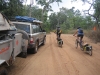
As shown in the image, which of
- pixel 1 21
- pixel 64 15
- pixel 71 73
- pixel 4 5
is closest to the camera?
pixel 1 21

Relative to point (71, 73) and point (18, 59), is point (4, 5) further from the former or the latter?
point (71, 73)

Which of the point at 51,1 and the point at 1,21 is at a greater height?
the point at 51,1

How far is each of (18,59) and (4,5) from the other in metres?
7.99

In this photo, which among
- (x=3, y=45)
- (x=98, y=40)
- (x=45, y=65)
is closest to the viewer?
(x=3, y=45)

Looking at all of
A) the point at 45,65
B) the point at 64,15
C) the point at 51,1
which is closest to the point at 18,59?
the point at 45,65

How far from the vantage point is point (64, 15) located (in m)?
68.1

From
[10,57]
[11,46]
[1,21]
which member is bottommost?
[10,57]

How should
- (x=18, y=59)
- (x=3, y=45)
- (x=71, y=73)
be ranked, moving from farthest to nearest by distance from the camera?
1. (x=18, y=59)
2. (x=71, y=73)
3. (x=3, y=45)

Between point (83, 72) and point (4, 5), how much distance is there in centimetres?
1087

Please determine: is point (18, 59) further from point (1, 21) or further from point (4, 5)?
point (4, 5)

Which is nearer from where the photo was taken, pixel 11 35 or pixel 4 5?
pixel 11 35

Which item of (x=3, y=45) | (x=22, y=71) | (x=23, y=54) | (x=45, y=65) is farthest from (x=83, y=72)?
(x=3, y=45)

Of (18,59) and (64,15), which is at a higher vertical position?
(64,15)

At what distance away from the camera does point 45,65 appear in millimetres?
7270
